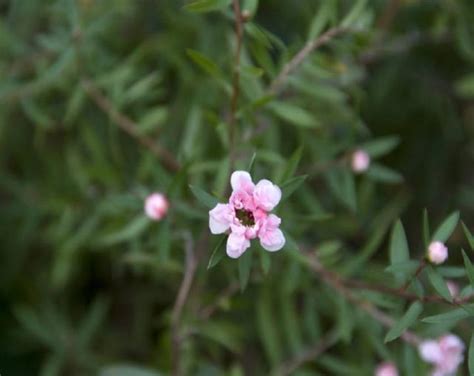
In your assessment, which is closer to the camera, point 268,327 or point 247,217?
point 247,217

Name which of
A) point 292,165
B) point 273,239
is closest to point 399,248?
point 292,165

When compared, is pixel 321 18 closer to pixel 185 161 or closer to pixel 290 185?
pixel 185 161

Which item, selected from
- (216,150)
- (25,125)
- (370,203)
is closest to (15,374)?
(25,125)

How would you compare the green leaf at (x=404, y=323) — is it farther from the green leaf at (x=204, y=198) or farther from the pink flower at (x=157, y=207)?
the pink flower at (x=157, y=207)

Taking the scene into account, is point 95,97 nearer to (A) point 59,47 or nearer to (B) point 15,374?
(A) point 59,47

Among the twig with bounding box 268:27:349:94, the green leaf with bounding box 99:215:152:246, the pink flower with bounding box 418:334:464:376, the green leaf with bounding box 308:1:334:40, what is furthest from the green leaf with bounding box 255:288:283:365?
the green leaf with bounding box 308:1:334:40

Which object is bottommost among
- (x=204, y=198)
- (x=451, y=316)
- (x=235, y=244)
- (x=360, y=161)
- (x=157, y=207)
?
(x=451, y=316)
